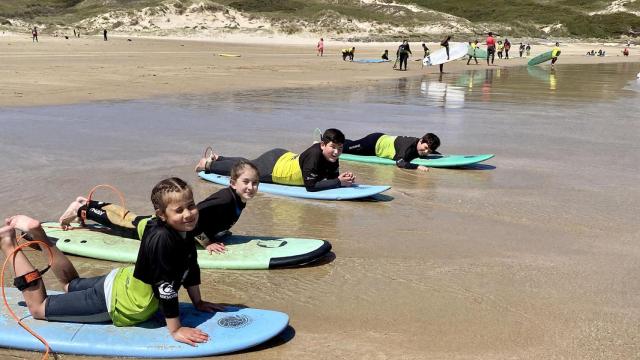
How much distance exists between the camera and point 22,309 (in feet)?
13.0

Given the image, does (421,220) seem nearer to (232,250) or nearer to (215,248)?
(232,250)

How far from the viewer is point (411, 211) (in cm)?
686

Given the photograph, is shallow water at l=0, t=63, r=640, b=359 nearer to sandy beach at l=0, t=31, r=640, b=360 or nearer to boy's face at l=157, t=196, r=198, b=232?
sandy beach at l=0, t=31, r=640, b=360

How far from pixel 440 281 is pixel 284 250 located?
1.26 m

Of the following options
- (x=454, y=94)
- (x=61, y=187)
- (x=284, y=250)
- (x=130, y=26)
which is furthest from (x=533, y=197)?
(x=130, y=26)

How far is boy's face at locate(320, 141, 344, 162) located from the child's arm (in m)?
3.04

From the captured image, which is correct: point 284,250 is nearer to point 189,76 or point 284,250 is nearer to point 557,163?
point 557,163

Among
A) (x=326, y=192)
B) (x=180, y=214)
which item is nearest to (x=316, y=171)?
(x=326, y=192)

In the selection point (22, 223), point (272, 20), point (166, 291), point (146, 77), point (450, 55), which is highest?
point (272, 20)

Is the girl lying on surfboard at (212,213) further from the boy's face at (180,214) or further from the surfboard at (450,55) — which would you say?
the surfboard at (450,55)

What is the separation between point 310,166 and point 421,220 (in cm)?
141

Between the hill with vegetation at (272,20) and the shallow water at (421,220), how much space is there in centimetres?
5313

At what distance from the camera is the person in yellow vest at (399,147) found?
878 centimetres

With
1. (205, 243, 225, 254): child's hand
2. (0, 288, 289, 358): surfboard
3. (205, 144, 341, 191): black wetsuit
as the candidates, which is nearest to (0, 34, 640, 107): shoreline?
(205, 144, 341, 191): black wetsuit
